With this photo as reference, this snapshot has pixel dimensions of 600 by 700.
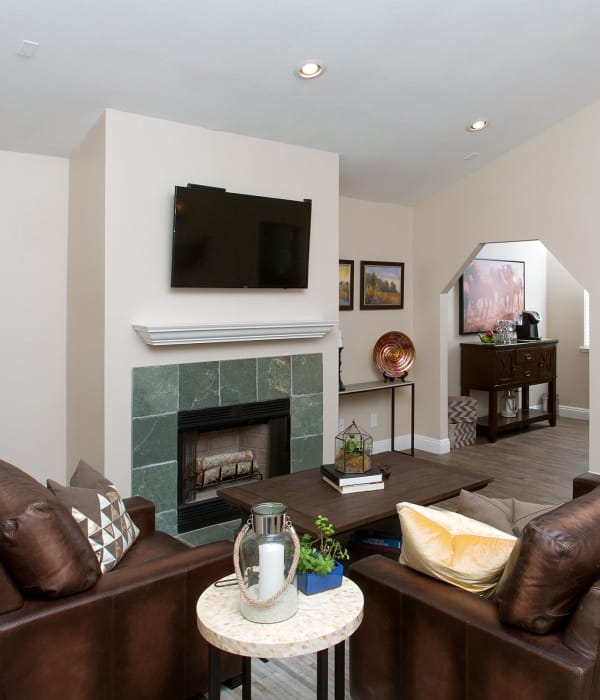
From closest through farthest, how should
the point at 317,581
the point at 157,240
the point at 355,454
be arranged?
1. the point at 317,581
2. the point at 355,454
3. the point at 157,240

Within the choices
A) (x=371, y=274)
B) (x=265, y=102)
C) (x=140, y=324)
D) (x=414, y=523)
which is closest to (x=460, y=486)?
(x=414, y=523)

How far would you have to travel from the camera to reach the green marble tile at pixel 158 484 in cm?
372

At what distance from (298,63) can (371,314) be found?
2.84 meters

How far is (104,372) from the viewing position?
358cm

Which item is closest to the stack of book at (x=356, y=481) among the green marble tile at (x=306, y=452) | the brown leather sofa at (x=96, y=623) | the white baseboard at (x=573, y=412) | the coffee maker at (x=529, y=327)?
the brown leather sofa at (x=96, y=623)

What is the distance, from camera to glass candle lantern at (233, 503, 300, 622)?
1.64 meters

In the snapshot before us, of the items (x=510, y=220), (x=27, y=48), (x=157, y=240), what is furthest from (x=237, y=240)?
(x=510, y=220)

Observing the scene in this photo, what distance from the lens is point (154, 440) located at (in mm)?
3773

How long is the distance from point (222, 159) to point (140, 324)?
3.96 feet

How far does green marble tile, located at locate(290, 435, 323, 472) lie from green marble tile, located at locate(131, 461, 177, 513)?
0.94 m

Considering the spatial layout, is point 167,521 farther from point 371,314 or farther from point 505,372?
point 505,372

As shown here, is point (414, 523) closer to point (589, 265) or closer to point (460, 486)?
point (460, 486)

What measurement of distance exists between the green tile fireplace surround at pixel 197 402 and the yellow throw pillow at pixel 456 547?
2.19 metres

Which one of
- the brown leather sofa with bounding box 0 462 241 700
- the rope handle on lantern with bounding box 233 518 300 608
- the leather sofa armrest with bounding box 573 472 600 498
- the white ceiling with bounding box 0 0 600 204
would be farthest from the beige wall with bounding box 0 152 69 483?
the leather sofa armrest with bounding box 573 472 600 498
